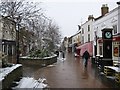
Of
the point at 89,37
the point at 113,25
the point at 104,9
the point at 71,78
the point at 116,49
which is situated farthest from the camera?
the point at 89,37

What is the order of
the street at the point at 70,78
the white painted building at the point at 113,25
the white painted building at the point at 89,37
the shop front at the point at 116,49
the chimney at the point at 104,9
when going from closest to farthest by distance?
the street at the point at 70,78 < the shop front at the point at 116,49 < the white painted building at the point at 113,25 < the chimney at the point at 104,9 < the white painted building at the point at 89,37

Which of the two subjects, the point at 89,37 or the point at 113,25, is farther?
the point at 89,37

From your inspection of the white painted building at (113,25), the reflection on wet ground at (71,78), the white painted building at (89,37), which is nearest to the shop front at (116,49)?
the white painted building at (113,25)

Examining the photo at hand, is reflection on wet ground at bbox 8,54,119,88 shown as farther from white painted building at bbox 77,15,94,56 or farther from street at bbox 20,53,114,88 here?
white painted building at bbox 77,15,94,56

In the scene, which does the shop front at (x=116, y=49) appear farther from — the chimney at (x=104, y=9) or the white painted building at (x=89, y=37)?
the white painted building at (x=89, y=37)

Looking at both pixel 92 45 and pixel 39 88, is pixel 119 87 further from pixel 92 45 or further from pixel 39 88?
pixel 92 45

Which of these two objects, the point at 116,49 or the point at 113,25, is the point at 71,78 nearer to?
the point at 116,49

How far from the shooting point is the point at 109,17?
113ft

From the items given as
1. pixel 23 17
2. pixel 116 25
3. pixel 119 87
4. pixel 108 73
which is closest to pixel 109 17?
pixel 116 25

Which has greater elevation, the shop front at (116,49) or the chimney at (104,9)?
the chimney at (104,9)

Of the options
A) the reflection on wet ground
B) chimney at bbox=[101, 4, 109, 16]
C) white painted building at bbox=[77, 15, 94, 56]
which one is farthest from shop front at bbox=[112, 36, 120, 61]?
white painted building at bbox=[77, 15, 94, 56]

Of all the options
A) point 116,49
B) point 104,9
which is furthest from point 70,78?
point 104,9

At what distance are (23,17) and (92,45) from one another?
28352 mm

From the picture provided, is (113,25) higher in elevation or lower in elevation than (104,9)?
lower
